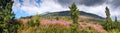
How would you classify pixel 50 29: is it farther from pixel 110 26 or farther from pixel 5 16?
pixel 110 26

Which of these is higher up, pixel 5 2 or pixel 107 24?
pixel 5 2

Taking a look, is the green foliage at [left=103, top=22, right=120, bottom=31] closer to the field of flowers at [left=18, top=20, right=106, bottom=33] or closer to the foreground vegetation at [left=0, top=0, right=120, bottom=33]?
the foreground vegetation at [left=0, top=0, right=120, bottom=33]

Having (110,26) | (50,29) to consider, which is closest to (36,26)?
(50,29)

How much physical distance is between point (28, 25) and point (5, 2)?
10314 millimetres

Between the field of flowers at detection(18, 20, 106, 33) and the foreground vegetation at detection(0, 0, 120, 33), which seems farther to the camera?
the field of flowers at detection(18, 20, 106, 33)

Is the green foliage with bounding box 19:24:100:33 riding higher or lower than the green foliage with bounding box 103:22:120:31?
higher

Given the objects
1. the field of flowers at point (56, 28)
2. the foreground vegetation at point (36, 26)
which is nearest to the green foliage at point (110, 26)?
the foreground vegetation at point (36, 26)

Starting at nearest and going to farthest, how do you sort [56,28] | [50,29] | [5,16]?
[5,16]
[50,29]
[56,28]

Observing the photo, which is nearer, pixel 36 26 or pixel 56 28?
pixel 56 28

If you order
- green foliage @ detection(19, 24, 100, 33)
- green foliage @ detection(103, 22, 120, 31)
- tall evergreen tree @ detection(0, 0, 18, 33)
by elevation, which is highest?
tall evergreen tree @ detection(0, 0, 18, 33)

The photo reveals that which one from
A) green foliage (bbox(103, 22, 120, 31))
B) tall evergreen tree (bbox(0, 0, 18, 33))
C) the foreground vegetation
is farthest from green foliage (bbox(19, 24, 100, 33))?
green foliage (bbox(103, 22, 120, 31))

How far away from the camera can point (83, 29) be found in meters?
57.5

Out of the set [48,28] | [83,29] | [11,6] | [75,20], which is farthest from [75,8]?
[11,6]

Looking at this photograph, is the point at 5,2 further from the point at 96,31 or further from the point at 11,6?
the point at 96,31
